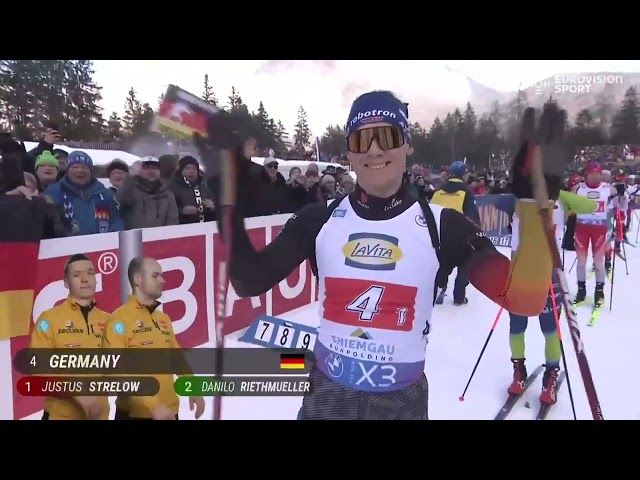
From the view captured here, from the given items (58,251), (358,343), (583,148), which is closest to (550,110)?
(583,148)

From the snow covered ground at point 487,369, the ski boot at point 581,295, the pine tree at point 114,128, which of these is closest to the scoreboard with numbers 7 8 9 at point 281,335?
the snow covered ground at point 487,369

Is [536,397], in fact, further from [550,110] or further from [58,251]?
[58,251]

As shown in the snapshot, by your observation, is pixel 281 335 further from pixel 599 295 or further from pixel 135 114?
pixel 599 295

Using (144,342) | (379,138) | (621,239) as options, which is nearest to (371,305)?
(379,138)

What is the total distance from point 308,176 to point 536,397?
1.57 m

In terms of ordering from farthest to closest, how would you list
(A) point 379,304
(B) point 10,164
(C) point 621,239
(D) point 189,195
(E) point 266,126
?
(C) point 621,239
(D) point 189,195
(B) point 10,164
(E) point 266,126
(A) point 379,304

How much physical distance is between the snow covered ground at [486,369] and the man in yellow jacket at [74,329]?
0.46 ft

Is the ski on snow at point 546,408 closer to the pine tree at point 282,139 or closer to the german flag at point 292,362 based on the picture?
the german flag at point 292,362

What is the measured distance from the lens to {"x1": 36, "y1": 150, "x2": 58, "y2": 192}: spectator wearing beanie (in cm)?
234

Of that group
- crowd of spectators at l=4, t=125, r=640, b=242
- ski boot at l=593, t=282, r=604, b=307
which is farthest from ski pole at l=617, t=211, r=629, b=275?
crowd of spectators at l=4, t=125, r=640, b=242

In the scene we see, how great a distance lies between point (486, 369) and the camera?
243cm

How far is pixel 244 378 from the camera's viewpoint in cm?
213

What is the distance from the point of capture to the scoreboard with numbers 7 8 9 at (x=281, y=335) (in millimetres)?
2164

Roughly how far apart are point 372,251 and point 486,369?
132 cm
